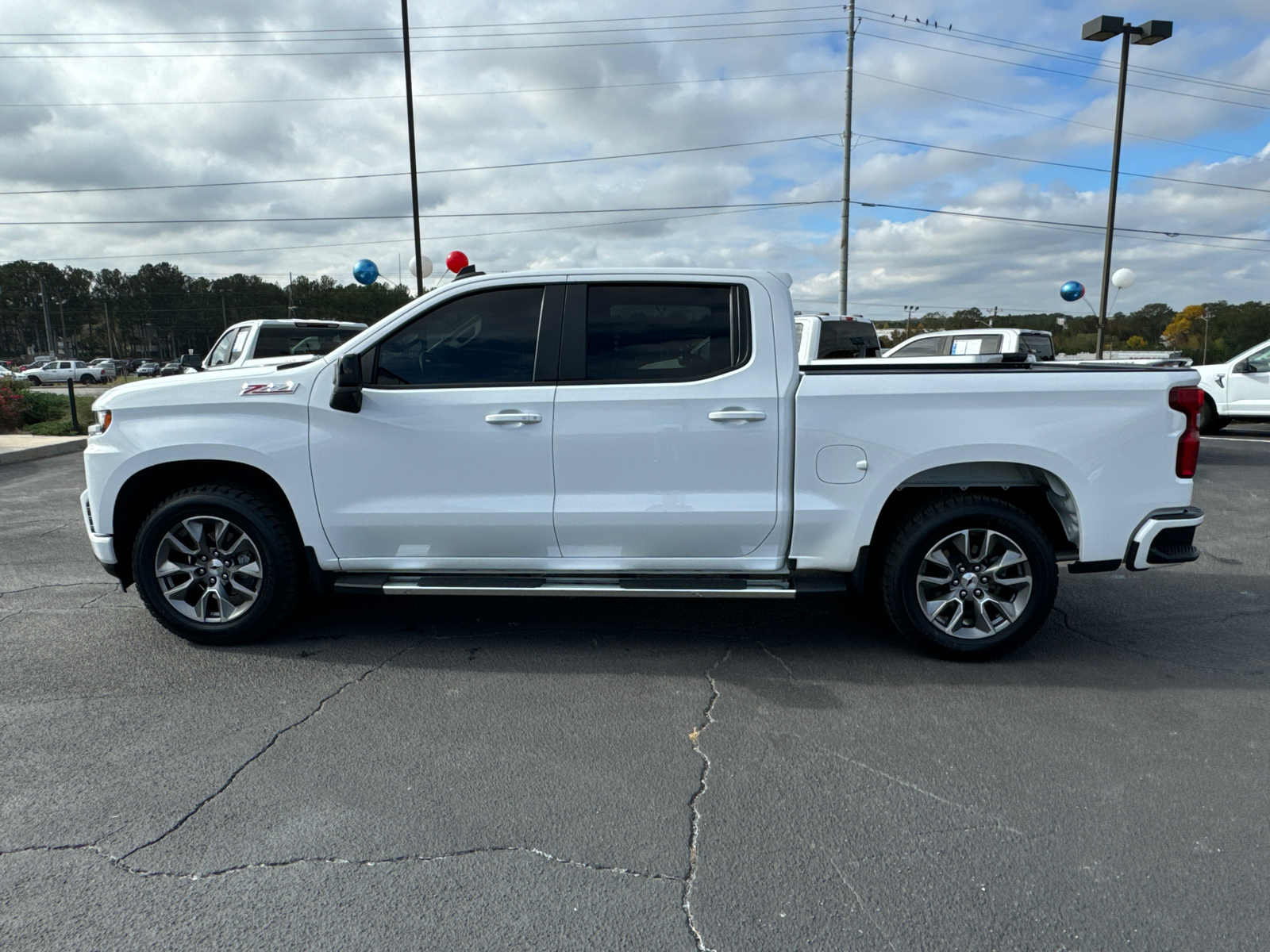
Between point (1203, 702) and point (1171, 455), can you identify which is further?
point (1171, 455)

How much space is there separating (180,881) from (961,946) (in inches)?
89.9

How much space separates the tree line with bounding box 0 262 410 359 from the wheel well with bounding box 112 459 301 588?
114319 mm

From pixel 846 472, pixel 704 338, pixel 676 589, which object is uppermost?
pixel 704 338

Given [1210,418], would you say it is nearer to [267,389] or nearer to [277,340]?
[277,340]

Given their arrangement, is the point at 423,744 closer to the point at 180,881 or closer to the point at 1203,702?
the point at 180,881

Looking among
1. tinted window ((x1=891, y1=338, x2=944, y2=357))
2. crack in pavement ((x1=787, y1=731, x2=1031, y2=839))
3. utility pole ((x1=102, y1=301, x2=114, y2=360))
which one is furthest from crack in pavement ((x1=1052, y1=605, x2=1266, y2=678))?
utility pole ((x1=102, y1=301, x2=114, y2=360))

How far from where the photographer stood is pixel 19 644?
4.70 m

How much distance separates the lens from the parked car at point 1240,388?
44.8ft

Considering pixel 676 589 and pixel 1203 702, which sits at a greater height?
pixel 676 589

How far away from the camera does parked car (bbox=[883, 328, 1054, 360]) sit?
12.2 metres

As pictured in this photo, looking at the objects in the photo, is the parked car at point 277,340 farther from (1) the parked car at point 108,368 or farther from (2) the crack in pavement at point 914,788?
(1) the parked car at point 108,368

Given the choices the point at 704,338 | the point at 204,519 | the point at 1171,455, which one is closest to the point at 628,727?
the point at 704,338

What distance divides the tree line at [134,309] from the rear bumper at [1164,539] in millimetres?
116587

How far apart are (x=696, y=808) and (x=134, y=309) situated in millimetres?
136121
